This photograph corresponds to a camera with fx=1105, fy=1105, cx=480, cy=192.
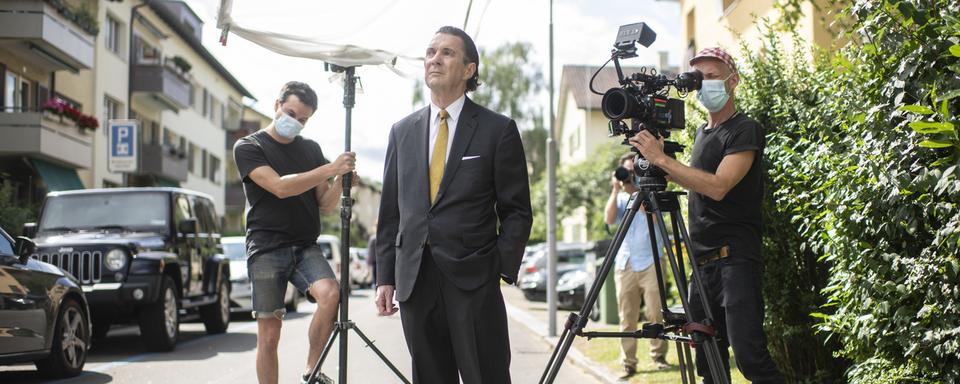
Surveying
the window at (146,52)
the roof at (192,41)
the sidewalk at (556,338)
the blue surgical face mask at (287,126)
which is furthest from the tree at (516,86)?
the blue surgical face mask at (287,126)

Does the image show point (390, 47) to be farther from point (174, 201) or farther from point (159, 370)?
point (174, 201)

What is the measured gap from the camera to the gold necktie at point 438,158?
466 cm

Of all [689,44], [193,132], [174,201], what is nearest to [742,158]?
[174,201]

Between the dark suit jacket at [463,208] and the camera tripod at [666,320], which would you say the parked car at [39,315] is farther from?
the camera tripod at [666,320]

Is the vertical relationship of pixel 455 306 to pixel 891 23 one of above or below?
below

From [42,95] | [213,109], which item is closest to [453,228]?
[42,95]

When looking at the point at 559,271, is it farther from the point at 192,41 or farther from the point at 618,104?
the point at 192,41

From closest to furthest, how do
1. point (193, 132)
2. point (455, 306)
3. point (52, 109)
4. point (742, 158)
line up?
point (455, 306) < point (742, 158) < point (52, 109) < point (193, 132)

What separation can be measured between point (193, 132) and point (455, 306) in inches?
1963

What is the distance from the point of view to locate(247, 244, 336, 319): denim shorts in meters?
6.49

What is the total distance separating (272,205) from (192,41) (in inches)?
1757

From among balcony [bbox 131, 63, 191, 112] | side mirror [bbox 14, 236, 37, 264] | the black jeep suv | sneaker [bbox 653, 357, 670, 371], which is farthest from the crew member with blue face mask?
balcony [bbox 131, 63, 191, 112]

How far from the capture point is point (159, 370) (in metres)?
10.3

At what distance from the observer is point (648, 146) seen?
15.6 ft
